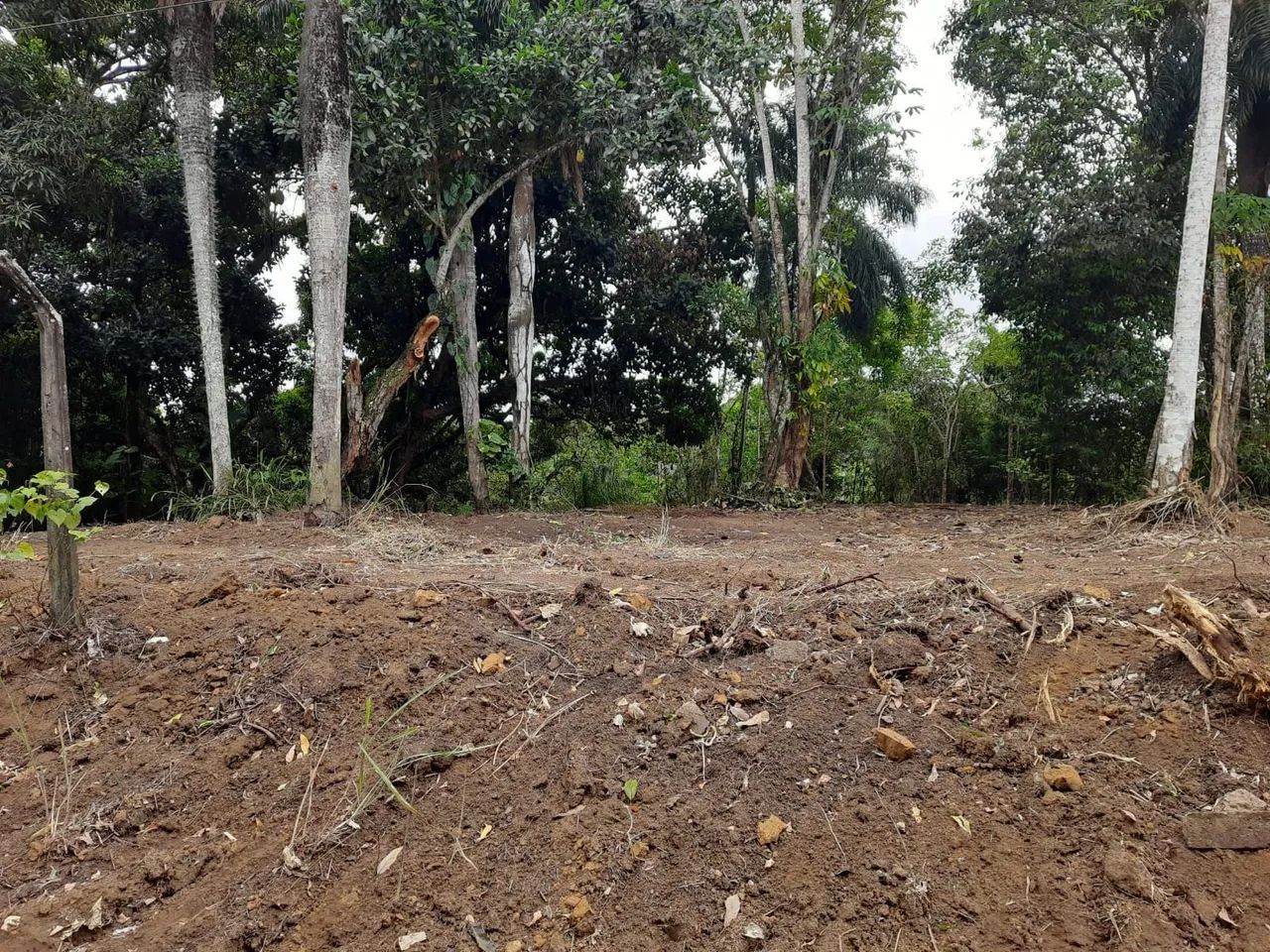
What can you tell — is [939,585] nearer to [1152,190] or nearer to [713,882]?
[713,882]

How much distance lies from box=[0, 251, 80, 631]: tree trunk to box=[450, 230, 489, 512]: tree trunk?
5.53m

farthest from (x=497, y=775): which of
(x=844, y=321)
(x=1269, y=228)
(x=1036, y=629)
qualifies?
(x=844, y=321)

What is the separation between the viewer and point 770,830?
86.9 inches

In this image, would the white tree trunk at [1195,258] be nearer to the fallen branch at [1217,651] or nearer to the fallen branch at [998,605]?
the fallen branch at [998,605]

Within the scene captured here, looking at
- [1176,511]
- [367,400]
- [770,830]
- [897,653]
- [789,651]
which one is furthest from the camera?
[367,400]

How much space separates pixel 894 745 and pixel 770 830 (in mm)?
437

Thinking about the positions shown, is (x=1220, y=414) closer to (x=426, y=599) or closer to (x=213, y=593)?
(x=426, y=599)

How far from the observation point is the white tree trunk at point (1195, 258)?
6.81m

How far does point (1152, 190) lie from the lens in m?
9.80

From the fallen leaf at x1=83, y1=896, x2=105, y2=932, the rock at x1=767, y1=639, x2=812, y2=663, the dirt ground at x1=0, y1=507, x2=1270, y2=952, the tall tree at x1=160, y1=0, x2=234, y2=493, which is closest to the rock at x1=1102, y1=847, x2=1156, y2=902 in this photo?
the dirt ground at x1=0, y1=507, x2=1270, y2=952

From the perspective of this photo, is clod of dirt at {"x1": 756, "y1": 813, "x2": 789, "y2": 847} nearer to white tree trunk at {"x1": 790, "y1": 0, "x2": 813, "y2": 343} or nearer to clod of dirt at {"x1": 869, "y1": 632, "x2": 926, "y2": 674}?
clod of dirt at {"x1": 869, "y1": 632, "x2": 926, "y2": 674}

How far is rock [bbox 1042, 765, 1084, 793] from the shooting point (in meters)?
2.20

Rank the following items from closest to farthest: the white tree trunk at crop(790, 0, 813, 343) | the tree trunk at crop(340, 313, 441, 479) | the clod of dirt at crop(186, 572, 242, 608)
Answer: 1. the clod of dirt at crop(186, 572, 242, 608)
2. the tree trunk at crop(340, 313, 441, 479)
3. the white tree trunk at crop(790, 0, 813, 343)

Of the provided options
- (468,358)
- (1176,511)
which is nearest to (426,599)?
(1176,511)
